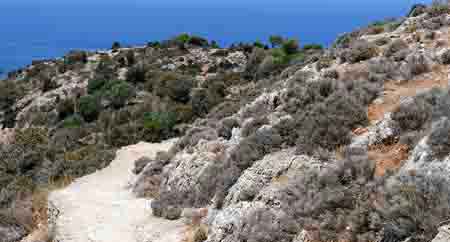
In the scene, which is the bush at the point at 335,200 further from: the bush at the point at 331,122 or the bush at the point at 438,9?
the bush at the point at 438,9

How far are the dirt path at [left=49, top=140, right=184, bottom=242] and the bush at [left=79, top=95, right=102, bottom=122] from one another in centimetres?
1427

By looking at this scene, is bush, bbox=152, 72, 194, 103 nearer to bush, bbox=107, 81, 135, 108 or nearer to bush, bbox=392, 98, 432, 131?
bush, bbox=107, 81, 135, 108

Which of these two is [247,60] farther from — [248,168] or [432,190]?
[432,190]

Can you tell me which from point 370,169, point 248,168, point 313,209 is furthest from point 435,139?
point 248,168

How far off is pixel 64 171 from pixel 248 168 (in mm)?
13168

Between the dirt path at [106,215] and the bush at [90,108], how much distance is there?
1427cm

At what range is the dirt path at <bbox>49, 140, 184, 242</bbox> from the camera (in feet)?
38.5

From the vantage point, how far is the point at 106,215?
13.8m

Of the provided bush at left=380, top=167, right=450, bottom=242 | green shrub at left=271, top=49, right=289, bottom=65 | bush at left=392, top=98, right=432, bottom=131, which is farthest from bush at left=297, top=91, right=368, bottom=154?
green shrub at left=271, top=49, right=289, bottom=65

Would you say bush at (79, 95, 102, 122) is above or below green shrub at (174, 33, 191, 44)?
below

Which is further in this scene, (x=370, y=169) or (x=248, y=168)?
(x=248, y=168)

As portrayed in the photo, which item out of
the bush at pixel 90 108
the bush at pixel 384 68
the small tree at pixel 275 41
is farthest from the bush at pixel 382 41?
the small tree at pixel 275 41

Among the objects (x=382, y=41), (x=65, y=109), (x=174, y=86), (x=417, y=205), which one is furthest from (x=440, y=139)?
(x=65, y=109)

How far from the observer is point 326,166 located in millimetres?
9539
